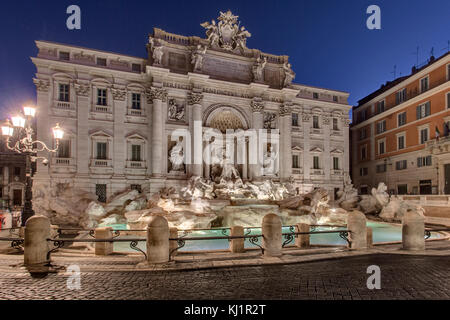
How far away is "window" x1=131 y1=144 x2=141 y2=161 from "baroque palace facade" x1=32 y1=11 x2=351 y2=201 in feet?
0.29

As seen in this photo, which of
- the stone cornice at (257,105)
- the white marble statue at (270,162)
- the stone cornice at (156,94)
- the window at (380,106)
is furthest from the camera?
the window at (380,106)

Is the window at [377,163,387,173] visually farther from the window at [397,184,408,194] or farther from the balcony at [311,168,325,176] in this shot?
the balcony at [311,168,325,176]

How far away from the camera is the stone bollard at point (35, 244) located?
21.0ft

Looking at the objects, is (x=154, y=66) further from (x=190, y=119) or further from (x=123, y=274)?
(x=123, y=274)

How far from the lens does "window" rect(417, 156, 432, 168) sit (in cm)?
2650

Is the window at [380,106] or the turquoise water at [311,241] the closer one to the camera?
the turquoise water at [311,241]

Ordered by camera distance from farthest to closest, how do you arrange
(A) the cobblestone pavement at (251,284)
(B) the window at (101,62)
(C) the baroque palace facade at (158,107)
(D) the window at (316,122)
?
(D) the window at (316,122), (B) the window at (101,62), (C) the baroque palace facade at (158,107), (A) the cobblestone pavement at (251,284)

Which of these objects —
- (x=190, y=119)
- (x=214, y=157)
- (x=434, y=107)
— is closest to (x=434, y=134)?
(x=434, y=107)

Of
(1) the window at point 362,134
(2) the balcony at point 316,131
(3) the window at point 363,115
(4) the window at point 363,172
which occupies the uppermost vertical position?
(3) the window at point 363,115

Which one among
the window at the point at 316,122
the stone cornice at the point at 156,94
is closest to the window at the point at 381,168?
the window at the point at 316,122

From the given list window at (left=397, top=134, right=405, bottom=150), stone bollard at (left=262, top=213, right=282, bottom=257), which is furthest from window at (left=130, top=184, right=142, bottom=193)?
window at (left=397, top=134, right=405, bottom=150)

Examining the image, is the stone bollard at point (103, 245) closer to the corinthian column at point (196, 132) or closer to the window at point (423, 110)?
the corinthian column at point (196, 132)

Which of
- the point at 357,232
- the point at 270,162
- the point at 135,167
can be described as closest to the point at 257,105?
the point at 270,162

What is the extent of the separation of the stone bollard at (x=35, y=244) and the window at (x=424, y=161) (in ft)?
107
